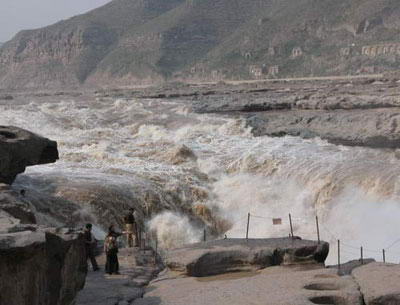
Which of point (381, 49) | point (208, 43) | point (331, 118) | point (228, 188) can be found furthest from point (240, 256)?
point (208, 43)

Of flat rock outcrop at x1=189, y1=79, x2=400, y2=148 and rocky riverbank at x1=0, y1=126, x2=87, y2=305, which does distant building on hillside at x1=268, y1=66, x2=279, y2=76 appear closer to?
flat rock outcrop at x1=189, y1=79, x2=400, y2=148

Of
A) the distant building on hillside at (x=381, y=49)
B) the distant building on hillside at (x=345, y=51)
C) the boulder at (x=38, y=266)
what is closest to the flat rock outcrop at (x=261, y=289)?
the boulder at (x=38, y=266)

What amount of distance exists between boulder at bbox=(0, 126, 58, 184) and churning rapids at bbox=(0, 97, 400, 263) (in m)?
1.02

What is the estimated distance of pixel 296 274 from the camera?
10508mm

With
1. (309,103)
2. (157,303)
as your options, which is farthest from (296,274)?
(309,103)

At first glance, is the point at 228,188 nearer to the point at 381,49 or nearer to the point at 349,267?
the point at 349,267

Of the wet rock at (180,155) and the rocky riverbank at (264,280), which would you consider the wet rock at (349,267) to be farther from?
the wet rock at (180,155)

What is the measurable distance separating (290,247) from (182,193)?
8769mm

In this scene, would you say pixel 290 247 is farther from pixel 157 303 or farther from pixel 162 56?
pixel 162 56

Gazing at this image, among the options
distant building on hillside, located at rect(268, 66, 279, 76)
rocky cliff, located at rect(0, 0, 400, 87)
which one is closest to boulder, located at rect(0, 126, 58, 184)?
rocky cliff, located at rect(0, 0, 400, 87)

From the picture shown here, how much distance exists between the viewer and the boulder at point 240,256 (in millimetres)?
11430

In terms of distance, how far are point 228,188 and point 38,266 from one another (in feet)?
48.3

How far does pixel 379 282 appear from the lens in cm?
967

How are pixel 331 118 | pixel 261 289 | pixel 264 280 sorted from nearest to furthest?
pixel 261 289 < pixel 264 280 < pixel 331 118
